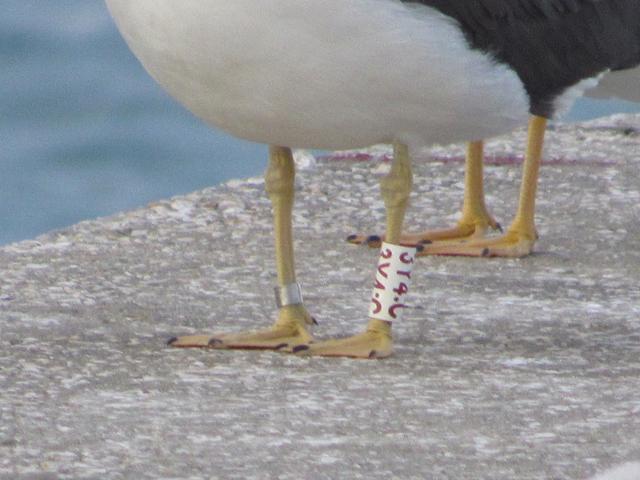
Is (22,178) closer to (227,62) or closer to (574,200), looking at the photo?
(574,200)

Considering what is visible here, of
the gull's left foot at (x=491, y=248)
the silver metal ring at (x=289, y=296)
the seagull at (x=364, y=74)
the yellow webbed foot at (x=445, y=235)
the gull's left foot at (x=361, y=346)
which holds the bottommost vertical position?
the gull's left foot at (x=361, y=346)

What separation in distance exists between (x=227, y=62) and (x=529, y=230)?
2.19 meters

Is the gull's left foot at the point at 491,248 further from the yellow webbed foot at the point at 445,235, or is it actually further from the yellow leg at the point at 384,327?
the yellow leg at the point at 384,327

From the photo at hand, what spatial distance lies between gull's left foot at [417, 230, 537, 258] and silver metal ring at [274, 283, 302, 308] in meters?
1.16

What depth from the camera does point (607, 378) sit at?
493 cm

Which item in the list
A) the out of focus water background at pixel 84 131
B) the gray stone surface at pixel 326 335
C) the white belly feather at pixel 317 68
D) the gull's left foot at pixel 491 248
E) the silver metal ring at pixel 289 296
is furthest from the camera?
the out of focus water background at pixel 84 131

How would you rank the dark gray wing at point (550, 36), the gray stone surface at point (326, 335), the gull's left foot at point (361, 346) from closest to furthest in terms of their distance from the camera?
1. the gray stone surface at point (326, 335)
2. the dark gray wing at point (550, 36)
3. the gull's left foot at point (361, 346)

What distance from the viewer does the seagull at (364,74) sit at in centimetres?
462

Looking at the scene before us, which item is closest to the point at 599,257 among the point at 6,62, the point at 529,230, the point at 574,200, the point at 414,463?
the point at 529,230

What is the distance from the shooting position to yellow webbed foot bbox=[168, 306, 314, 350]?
5215 mm

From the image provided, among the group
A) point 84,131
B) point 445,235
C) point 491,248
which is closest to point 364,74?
point 491,248

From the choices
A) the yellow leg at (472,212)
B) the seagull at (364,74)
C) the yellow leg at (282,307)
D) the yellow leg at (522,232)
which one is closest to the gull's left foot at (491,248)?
the yellow leg at (522,232)

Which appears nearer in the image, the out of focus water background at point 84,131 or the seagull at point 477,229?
the seagull at point 477,229

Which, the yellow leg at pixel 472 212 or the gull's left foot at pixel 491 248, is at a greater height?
the yellow leg at pixel 472 212
